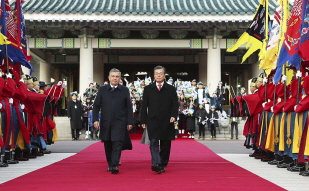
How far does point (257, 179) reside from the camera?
6.28 meters

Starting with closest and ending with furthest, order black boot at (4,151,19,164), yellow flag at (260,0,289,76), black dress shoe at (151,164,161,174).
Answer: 1. black dress shoe at (151,164,161,174)
2. black boot at (4,151,19,164)
3. yellow flag at (260,0,289,76)

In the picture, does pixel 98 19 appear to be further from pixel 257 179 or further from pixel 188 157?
pixel 257 179

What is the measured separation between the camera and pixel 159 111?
23.9ft

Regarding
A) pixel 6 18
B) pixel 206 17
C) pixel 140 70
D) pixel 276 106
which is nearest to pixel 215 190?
pixel 276 106

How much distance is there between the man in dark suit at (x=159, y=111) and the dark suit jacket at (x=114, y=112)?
0.28 m

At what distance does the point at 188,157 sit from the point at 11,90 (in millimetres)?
3808

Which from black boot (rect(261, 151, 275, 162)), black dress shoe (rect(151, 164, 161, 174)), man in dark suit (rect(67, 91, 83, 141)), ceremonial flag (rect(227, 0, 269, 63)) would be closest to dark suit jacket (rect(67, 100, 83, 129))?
man in dark suit (rect(67, 91, 83, 141))

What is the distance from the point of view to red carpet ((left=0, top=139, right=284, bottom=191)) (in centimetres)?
556

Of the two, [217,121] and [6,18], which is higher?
[6,18]

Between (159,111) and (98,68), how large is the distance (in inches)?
635

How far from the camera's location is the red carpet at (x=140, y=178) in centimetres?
556

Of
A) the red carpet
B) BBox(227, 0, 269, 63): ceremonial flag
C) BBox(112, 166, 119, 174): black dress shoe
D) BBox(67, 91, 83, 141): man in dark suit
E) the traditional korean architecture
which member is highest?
the traditional korean architecture

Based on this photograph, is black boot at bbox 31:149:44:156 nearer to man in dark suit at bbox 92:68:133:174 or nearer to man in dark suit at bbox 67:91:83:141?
man in dark suit at bbox 92:68:133:174

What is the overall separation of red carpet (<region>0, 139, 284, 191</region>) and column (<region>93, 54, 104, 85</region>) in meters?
14.8
